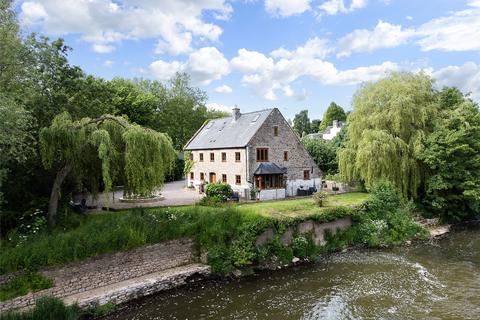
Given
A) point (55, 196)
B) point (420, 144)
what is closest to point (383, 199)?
point (420, 144)

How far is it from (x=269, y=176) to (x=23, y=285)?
1831 centimetres

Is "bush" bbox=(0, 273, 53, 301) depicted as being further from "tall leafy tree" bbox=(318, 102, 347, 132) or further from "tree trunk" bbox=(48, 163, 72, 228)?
"tall leafy tree" bbox=(318, 102, 347, 132)

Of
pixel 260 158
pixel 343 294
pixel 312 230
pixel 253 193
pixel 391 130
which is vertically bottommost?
pixel 343 294

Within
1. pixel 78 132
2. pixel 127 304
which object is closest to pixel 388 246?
pixel 127 304

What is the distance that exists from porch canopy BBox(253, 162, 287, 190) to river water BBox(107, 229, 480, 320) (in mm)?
9837

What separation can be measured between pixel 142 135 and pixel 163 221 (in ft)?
13.4

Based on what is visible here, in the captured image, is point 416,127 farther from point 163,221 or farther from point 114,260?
point 114,260

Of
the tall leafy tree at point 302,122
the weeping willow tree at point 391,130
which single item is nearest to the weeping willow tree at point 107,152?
the weeping willow tree at point 391,130

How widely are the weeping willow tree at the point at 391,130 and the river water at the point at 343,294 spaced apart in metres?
7.21

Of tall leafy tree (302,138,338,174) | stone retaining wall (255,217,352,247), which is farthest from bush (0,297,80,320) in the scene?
tall leafy tree (302,138,338,174)

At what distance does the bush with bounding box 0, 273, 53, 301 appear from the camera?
1191 centimetres

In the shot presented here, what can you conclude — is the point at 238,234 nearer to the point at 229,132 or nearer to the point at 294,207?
the point at 294,207

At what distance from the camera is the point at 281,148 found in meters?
28.5

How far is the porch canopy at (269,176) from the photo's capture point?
26.8m
